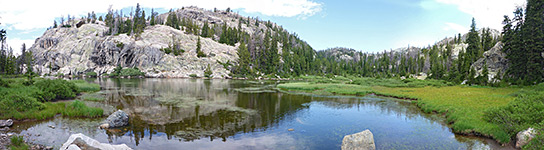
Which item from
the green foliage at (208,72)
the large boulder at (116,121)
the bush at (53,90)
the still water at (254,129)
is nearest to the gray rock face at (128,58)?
the green foliage at (208,72)

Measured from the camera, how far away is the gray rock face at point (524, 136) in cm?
1376

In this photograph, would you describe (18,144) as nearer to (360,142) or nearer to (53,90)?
(360,142)

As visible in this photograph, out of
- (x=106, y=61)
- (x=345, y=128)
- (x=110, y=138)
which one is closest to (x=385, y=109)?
(x=345, y=128)

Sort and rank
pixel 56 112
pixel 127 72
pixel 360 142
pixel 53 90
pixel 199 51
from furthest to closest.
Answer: pixel 199 51 → pixel 127 72 → pixel 53 90 → pixel 56 112 → pixel 360 142

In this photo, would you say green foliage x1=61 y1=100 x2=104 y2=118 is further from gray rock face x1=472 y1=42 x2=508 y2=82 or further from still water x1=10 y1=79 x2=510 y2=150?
gray rock face x1=472 y1=42 x2=508 y2=82

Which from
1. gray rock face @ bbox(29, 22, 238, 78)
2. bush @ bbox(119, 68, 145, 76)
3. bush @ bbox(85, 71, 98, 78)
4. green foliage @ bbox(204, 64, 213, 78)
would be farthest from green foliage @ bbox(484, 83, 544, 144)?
bush @ bbox(85, 71, 98, 78)

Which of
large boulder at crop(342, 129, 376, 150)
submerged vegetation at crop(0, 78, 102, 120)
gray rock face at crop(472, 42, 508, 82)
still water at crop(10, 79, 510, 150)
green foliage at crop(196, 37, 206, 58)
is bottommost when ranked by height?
still water at crop(10, 79, 510, 150)

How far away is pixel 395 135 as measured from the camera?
743 inches

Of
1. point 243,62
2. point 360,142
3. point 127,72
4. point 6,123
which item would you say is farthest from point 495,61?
point 127,72

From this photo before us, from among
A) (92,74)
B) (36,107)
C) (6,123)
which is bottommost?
(6,123)

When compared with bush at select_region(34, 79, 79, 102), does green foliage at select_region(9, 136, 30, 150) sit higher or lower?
lower

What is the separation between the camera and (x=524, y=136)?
14.2 m

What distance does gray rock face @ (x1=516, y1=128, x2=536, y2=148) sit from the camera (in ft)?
45.1

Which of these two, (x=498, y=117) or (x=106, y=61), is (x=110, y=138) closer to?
(x=498, y=117)
